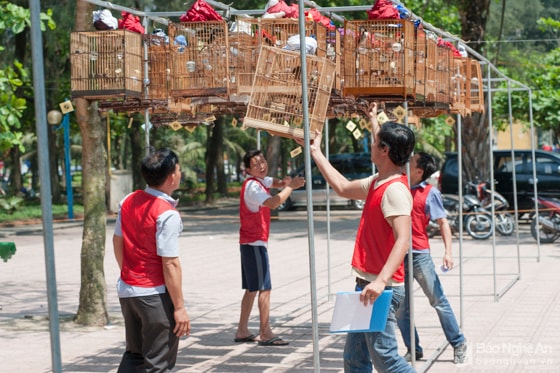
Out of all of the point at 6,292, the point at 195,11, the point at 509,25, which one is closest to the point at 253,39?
the point at 195,11

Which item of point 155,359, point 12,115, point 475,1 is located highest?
point 475,1

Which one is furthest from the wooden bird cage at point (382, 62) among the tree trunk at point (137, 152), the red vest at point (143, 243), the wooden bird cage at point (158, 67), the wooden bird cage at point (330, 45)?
the tree trunk at point (137, 152)

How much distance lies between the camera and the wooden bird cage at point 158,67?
728 centimetres

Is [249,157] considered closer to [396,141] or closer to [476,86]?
[476,86]

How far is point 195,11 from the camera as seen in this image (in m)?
6.84

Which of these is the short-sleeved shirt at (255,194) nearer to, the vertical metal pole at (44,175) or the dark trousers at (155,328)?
the dark trousers at (155,328)

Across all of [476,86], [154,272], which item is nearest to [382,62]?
[154,272]

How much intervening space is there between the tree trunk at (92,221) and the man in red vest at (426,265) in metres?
3.47

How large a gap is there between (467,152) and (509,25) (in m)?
27.8

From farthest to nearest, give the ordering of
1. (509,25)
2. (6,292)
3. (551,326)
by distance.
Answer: (509,25)
(6,292)
(551,326)

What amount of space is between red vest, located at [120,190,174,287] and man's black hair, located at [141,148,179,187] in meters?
0.11

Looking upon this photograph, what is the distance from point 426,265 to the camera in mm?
7805

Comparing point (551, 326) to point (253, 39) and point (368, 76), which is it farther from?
point (253, 39)

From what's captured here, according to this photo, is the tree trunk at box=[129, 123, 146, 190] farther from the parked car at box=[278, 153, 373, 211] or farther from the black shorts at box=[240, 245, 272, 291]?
the black shorts at box=[240, 245, 272, 291]
